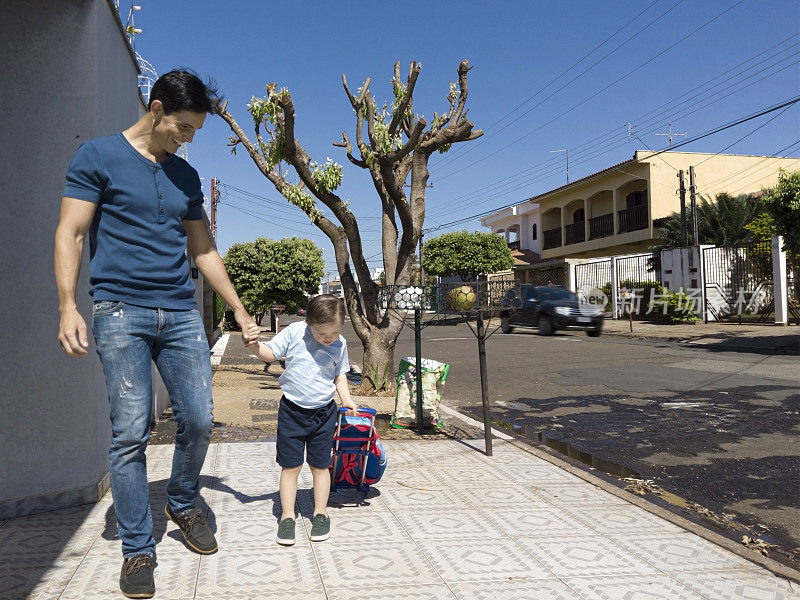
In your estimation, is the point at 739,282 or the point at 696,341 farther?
the point at 739,282

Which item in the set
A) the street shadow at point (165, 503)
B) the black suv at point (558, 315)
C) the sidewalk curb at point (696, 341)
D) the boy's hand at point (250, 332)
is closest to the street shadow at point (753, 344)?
the sidewalk curb at point (696, 341)

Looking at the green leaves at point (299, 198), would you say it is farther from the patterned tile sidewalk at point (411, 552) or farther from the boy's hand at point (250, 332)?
the boy's hand at point (250, 332)

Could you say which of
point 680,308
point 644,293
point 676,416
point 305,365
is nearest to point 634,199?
point 644,293

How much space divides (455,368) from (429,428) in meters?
6.85

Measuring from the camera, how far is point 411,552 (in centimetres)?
322

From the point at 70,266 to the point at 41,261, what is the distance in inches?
51.7

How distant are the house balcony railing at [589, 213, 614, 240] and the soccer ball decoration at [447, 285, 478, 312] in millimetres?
31607

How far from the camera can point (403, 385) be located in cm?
647

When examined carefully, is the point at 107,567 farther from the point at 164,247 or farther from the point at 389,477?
the point at 389,477

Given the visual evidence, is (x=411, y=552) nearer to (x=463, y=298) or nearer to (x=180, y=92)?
(x=180, y=92)

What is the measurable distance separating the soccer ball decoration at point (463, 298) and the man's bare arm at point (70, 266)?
3.67 m

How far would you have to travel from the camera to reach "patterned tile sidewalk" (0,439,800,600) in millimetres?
2805

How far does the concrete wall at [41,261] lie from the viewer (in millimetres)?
3609

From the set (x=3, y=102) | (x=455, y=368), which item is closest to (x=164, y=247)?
(x=3, y=102)
